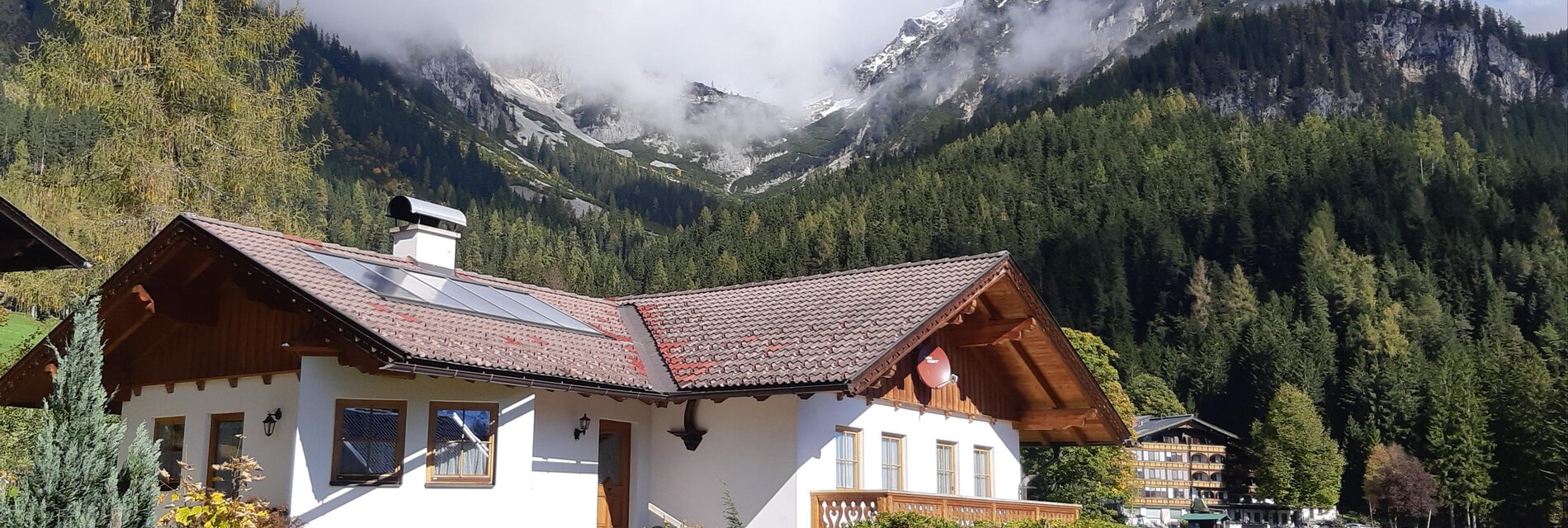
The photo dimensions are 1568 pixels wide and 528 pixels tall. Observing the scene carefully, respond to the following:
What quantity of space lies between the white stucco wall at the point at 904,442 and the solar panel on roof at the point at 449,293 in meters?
3.63

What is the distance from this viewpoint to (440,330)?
14836 mm

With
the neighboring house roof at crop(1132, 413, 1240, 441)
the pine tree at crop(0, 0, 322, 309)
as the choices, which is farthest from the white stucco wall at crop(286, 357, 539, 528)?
the neighboring house roof at crop(1132, 413, 1240, 441)

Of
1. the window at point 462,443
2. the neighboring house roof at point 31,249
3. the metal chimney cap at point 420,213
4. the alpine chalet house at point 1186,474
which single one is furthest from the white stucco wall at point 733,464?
the alpine chalet house at point 1186,474

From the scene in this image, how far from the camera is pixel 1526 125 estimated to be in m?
187

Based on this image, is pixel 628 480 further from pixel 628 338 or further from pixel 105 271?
pixel 105 271

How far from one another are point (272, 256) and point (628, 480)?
5.69 m

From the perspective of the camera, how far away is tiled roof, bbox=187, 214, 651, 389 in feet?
45.9

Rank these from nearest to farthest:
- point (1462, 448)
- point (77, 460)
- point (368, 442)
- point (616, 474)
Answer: point (77, 460) → point (368, 442) → point (616, 474) → point (1462, 448)

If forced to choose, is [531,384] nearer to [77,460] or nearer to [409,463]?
[409,463]

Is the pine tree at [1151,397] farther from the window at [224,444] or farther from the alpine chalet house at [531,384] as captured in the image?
the window at [224,444]

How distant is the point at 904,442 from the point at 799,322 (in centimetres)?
251

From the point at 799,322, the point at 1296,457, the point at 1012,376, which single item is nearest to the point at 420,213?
the point at 799,322

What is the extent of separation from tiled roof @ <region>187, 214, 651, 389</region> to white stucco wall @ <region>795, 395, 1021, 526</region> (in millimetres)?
2337

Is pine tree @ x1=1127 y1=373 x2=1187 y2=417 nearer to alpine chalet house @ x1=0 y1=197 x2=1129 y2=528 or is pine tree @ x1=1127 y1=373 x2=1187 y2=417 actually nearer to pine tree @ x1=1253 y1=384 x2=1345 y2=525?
pine tree @ x1=1253 y1=384 x2=1345 y2=525
